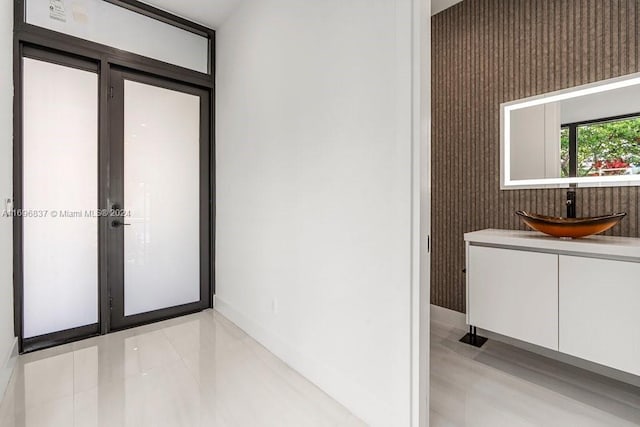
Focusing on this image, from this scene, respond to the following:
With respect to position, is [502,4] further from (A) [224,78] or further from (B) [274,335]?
(B) [274,335]

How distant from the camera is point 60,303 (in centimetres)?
252

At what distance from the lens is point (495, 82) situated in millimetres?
2578

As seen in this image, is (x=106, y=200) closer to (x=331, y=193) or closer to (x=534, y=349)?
(x=331, y=193)

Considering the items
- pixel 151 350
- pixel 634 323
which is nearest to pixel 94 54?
pixel 151 350

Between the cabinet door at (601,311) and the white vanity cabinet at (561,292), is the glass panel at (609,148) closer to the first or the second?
the white vanity cabinet at (561,292)

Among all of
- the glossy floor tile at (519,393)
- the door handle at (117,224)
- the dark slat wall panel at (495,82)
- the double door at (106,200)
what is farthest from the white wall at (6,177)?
the dark slat wall panel at (495,82)

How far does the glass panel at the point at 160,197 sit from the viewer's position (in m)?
2.85

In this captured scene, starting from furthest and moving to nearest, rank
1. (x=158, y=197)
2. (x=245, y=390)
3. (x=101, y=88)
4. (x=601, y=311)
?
(x=158, y=197), (x=101, y=88), (x=245, y=390), (x=601, y=311)

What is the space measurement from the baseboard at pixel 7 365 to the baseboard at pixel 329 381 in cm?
151

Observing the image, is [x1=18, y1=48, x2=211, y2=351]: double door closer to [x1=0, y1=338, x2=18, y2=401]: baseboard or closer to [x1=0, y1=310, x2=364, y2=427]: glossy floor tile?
[x1=0, y1=338, x2=18, y2=401]: baseboard

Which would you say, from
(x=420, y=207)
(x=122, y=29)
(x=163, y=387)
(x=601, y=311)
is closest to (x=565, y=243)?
(x=601, y=311)

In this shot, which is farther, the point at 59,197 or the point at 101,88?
the point at 101,88

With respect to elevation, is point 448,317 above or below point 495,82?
below

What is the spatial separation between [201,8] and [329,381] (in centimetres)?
329
